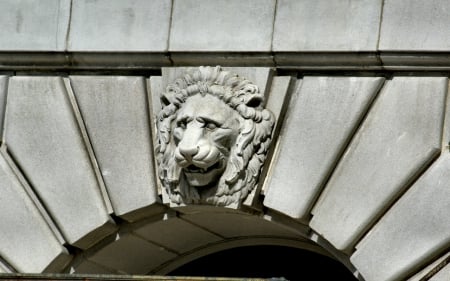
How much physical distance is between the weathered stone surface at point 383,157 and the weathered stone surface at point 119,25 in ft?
6.10

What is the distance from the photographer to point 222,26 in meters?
15.1

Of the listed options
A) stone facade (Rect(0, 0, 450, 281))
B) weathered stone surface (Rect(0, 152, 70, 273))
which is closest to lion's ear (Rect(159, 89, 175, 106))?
stone facade (Rect(0, 0, 450, 281))

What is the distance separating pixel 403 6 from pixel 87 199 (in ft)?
10.1

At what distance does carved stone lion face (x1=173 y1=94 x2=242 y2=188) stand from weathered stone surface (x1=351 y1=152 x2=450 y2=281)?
1.36m

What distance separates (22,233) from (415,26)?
12.3 ft

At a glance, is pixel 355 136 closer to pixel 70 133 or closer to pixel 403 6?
pixel 403 6

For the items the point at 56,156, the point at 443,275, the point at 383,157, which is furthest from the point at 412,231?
the point at 56,156

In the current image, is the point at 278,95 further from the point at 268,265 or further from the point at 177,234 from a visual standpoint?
the point at 268,265

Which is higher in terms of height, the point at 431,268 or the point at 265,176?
the point at 265,176

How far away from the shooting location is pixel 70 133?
15.6 m

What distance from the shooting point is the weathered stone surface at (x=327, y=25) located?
1455 cm

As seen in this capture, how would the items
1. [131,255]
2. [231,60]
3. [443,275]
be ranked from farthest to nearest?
[131,255], [231,60], [443,275]

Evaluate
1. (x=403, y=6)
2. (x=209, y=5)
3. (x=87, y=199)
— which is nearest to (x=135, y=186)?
(x=87, y=199)

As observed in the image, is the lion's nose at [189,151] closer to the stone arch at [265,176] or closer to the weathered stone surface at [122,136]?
the stone arch at [265,176]
